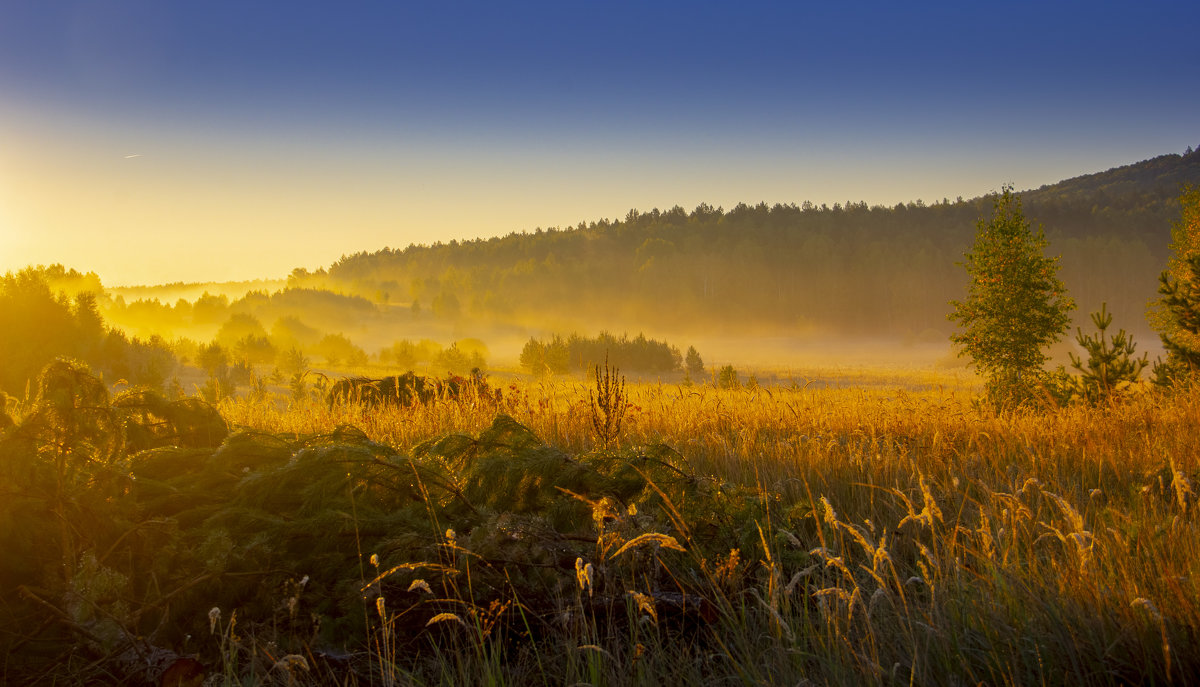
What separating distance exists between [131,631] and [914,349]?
72.6 m

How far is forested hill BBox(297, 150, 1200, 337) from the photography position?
91.1m

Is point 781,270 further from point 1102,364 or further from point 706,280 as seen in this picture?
point 1102,364

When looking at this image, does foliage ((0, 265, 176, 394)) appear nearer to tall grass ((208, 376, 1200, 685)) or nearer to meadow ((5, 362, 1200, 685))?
tall grass ((208, 376, 1200, 685))

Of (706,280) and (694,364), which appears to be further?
(706,280)

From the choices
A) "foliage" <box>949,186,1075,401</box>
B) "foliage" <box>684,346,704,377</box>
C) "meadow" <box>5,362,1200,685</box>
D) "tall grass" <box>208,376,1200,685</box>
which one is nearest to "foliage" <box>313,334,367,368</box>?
"foliage" <box>684,346,704,377</box>

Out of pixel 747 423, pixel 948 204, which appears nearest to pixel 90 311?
pixel 747 423

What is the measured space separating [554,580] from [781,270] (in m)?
107

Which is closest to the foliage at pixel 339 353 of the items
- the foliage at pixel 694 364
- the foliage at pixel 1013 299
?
the foliage at pixel 694 364

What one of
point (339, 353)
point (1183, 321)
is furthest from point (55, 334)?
point (339, 353)

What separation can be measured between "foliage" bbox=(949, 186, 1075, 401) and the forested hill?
7258 centimetres

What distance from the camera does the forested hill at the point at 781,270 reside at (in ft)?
299

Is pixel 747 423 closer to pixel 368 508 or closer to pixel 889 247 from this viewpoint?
pixel 368 508

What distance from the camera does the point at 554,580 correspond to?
2.79 meters

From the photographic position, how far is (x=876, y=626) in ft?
8.43
